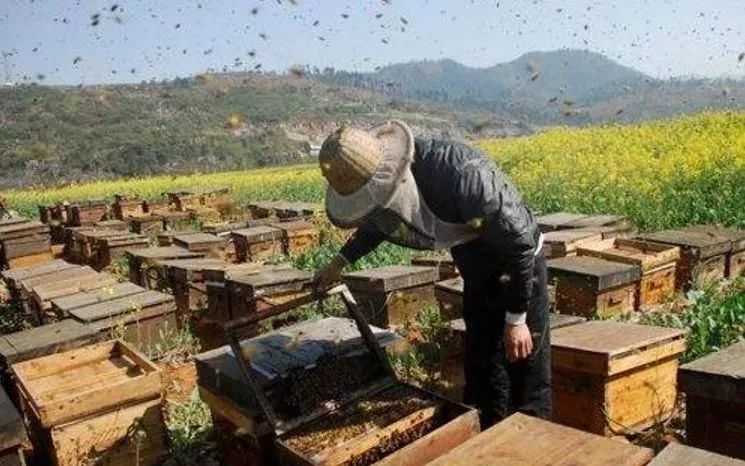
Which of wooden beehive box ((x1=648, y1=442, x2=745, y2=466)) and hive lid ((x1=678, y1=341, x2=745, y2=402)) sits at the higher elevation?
wooden beehive box ((x1=648, y1=442, x2=745, y2=466))

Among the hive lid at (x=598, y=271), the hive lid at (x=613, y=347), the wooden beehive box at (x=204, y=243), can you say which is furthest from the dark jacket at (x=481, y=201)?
the wooden beehive box at (x=204, y=243)

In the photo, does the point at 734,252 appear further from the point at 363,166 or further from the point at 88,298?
the point at 88,298

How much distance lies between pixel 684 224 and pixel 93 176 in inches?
2618

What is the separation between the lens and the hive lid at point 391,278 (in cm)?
672

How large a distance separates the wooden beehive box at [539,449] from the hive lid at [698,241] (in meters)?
4.92

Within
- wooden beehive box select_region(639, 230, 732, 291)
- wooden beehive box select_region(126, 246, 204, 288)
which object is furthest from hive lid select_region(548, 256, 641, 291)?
wooden beehive box select_region(126, 246, 204, 288)

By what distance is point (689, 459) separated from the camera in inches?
86.6

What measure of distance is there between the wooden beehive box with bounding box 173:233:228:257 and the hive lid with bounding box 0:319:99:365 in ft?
15.3

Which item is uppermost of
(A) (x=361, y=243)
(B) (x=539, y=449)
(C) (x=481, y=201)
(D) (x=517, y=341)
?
(C) (x=481, y=201)

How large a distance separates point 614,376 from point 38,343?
4330mm

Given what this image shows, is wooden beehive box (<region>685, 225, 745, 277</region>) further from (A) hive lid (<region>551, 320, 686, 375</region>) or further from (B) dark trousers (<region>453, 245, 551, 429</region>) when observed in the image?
(B) dark trousers (<region>453, 245, 551, 429</region>)

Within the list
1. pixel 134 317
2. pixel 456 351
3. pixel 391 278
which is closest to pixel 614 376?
pixel 456 351

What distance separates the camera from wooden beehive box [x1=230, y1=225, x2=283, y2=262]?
10.7 m

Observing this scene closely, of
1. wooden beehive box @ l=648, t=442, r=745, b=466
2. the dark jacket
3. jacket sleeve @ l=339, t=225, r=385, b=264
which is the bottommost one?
wooden beehive box @ l=648, t=442, r=745, b=466
